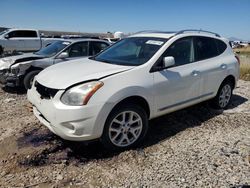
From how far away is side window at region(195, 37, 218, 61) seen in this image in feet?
16.9

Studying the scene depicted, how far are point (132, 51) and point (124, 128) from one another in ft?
4.82

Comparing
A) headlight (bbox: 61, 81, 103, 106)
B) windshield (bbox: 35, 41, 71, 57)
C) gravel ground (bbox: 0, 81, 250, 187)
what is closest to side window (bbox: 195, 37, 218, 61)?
gravel ground (bbox: 0, 81, 250, 187)

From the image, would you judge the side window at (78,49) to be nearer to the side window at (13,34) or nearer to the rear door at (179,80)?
the rear door at (179,80)

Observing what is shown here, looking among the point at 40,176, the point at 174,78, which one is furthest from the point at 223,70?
the point at 40,176

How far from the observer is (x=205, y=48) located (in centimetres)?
534

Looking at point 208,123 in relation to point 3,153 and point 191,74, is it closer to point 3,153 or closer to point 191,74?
point 191,74

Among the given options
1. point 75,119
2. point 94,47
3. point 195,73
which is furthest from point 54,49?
point 75,119

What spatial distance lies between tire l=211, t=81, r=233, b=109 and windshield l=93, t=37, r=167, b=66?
1.93m

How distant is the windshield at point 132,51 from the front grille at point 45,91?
1.18 metres

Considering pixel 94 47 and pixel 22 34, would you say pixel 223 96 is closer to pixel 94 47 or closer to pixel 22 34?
pixel 94 47

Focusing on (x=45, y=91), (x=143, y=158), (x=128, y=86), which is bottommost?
(x=143, y=158)

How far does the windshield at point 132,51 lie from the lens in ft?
14.5

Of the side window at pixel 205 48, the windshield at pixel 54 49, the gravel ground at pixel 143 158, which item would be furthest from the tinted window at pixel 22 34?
the side window at pixel 205 48

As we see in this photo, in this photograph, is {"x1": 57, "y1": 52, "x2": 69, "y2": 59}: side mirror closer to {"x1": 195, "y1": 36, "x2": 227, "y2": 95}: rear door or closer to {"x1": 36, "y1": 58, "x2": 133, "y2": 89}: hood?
{"x1": 36, "y1": 58, "x2": 133, "y2": 89}: hood
